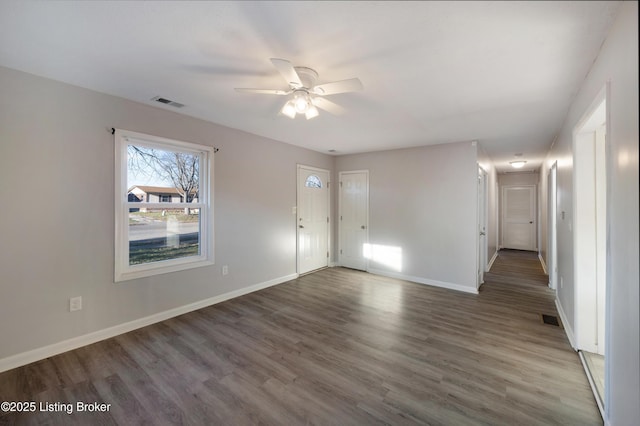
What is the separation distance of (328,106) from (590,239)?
9.12 feet

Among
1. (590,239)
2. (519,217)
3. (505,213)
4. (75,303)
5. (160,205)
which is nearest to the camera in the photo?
(590,239)

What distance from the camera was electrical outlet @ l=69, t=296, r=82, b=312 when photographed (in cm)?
252

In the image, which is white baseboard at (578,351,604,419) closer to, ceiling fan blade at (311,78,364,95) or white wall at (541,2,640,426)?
white wall at (541,2,640,426)

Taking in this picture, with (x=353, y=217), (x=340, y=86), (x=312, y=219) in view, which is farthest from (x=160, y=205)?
(x=353, y=217)

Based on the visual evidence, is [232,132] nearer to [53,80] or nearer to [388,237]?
[53,80]

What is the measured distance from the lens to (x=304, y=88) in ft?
7.27

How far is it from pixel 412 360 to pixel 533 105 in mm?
2931

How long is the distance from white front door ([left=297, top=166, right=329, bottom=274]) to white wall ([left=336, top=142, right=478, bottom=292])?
3.20 ft

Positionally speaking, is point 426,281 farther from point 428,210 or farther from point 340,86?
point 340,86

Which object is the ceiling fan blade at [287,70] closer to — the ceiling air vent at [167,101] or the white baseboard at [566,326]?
the ceiling air vent at [167,101]

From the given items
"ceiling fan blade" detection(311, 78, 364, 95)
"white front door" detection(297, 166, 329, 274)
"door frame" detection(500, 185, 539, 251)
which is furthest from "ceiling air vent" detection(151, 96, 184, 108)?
"door frame" detection(500, 185, 539, 251)

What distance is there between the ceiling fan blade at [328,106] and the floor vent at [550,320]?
11.5 feet

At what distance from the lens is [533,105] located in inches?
111

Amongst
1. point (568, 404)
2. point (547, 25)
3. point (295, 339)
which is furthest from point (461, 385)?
point (547, 25)
